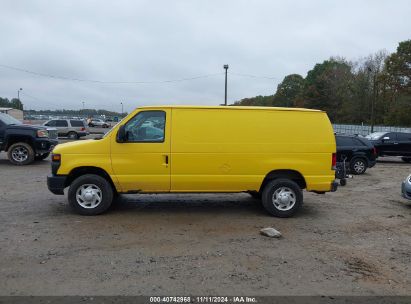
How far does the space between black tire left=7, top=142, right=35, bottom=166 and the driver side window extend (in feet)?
31.5

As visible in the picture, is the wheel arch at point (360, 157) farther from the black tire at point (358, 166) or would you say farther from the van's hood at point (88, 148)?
the van's hood at point (88, 148)

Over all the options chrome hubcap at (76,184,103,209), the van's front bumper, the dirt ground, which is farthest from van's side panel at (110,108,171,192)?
the van's front bumper

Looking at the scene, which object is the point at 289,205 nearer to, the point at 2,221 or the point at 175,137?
the point at 175,137

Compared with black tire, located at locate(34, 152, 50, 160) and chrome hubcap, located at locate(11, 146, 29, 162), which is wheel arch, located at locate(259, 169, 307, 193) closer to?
chrome hubcap, located at locate(11, 146, 29, 162)

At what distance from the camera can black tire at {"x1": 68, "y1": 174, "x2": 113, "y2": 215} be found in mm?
7465

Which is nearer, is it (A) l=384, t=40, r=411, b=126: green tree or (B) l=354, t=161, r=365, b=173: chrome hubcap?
(B) l=354, t=161, r=365, b=173: chrome hubcap

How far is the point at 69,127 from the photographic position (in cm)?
3081

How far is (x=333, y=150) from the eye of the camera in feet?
25.4

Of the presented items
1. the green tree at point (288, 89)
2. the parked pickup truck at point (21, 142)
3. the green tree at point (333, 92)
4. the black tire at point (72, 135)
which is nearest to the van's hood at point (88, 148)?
the parked pickup truck at point (21, 142)

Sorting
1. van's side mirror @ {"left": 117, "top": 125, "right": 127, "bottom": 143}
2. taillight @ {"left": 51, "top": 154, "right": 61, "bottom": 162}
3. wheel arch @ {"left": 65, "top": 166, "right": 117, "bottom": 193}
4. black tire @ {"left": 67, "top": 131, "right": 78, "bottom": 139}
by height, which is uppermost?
van's side mirror @ {"left": 117, "top": 125, "right": 127, "bottom": 143}

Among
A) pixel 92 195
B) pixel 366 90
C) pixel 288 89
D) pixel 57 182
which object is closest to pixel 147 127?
pixel 92 195

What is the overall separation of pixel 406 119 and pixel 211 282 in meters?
60.0

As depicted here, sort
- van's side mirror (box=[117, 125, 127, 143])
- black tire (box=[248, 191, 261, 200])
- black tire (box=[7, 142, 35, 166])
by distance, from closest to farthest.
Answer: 1. van's side mirror (box=[117, 125, 127, 143])
2. black tire (box=[248, 191, 261, 200])
3. black tire (box=[7, 142, 35, 166])

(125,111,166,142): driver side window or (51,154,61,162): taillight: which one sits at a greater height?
(125,111,166,142): driver side window
